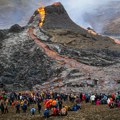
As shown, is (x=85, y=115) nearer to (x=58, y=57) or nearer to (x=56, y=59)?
(x=56, y=59)

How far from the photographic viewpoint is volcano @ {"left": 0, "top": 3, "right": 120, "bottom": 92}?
255 feet

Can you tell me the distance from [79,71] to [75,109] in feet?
91.3

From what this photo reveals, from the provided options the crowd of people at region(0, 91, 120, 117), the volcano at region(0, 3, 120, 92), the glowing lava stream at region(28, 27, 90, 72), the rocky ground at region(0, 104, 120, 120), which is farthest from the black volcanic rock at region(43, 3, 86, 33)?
the rocky ground at region(0, 104, 120, 120)

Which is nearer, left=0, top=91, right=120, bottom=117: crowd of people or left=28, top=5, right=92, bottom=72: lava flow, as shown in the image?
left=0, top=91, right=120, bottom=117: crowd of people

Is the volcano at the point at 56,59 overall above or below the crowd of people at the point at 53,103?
above

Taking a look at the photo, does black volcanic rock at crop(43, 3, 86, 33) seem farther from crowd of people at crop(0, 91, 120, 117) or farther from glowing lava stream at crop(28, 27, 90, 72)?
crowd of people at crop(0, 91, 120, 117)

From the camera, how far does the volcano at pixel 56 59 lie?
255 feet

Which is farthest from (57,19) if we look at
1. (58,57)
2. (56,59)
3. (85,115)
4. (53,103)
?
(85,115)

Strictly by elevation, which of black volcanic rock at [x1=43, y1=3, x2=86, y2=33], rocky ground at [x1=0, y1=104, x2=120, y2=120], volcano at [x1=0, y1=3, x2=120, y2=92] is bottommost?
rocky ground at [x1=0, y1=104, x2=120, y2=120]

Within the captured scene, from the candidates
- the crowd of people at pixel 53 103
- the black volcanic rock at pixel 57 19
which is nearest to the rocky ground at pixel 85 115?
the crowd of people at pixel 53 103

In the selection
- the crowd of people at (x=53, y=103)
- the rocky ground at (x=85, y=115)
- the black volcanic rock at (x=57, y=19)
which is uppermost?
the black volcanic rock at (x=57, y=19)

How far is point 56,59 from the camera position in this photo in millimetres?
85438

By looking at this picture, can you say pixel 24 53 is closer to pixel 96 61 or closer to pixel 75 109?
pixel 96 61

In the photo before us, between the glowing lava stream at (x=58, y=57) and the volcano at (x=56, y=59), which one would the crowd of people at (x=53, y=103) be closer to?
the volcano at (x=56, y=59)
